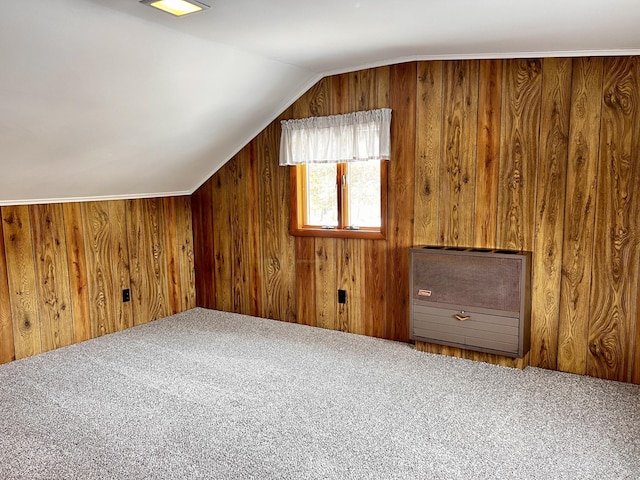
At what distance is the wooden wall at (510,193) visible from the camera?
9.87 ft

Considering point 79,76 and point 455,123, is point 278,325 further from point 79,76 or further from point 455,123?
point 79,76

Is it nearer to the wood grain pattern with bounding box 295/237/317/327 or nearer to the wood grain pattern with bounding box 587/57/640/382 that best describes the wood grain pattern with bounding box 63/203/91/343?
the wood grain pattern with bounding box 295/237/317/327

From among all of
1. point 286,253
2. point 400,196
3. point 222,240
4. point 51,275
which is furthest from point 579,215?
point 51,275

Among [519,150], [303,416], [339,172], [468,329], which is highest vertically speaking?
[519,150]

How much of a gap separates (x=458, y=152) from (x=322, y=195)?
1.21 m

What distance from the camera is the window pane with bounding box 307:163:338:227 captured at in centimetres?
415

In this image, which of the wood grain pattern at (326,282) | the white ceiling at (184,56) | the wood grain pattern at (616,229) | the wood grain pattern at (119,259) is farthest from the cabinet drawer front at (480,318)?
the wood grain pattern at (119,259)

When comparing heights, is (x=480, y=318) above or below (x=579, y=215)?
below

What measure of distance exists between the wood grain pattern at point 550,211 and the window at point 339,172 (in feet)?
3.52

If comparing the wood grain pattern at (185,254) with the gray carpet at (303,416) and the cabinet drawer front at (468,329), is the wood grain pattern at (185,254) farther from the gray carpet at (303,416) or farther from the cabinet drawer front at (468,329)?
the cabinet drawer front at (468,329)

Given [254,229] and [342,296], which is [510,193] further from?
[254,229]

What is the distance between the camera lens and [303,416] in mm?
2678

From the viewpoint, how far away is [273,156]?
14.2ft

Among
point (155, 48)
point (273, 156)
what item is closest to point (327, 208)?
point (273, 156)
